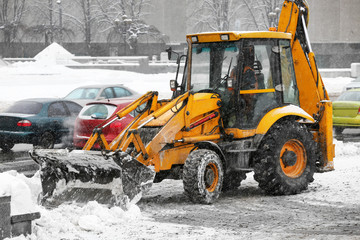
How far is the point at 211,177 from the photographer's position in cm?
997

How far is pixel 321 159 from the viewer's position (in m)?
11.4

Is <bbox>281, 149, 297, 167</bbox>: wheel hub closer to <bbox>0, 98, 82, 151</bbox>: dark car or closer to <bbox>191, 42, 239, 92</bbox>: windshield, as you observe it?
<bbox>191, 42, 239, 92</bbox>: windshield

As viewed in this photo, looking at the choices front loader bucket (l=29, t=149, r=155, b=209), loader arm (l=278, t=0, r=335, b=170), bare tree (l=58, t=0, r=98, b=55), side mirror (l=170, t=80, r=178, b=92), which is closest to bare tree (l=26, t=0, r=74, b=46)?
bare tree (l=58, t=0, r=98, b=55)

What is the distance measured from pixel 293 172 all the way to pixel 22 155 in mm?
7853

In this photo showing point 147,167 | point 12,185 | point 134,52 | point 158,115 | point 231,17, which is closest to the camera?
point 12,185

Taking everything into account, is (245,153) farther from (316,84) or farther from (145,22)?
(145,22)

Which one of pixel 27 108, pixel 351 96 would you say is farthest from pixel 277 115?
pixel 351 96

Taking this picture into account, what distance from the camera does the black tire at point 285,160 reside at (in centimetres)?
1040

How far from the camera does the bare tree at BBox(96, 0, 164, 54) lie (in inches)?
2346

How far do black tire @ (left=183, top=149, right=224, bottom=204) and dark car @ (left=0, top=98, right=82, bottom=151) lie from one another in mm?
7496

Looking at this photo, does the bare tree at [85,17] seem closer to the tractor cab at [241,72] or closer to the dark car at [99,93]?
the dark car at [99,93]

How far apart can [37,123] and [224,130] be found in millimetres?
7503

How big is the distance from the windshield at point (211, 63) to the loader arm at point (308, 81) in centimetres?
158

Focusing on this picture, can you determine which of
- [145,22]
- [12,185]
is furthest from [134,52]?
[12,185]
